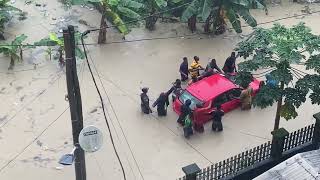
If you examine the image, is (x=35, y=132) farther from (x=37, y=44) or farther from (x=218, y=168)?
(x=218, y=168)

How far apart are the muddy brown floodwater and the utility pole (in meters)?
2.58

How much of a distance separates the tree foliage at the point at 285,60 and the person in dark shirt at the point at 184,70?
3.88 meters

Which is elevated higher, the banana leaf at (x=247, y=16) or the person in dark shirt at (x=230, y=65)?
the banana leaf at (x=247, y=16)

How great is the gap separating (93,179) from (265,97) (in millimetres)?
4556

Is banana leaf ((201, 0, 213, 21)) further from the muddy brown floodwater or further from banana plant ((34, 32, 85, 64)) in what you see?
banana plant ((34, 32, 85, 64))

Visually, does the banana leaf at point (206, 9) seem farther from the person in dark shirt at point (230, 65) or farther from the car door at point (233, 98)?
the car door at point (233, 98)

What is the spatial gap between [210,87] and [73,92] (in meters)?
5.90

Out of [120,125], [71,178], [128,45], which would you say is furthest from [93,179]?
[128,45]

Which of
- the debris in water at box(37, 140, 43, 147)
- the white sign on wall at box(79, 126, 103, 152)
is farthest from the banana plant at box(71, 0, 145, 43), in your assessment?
the white sign on wall at box(79, 126, 103, 152)

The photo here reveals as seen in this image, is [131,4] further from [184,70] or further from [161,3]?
[184,70]

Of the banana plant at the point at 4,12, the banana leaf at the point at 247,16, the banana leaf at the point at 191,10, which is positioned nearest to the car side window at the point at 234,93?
the banana leaf at the point at 247,16

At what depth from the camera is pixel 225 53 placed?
61.7ft

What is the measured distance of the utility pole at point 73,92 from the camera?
9.56 meters

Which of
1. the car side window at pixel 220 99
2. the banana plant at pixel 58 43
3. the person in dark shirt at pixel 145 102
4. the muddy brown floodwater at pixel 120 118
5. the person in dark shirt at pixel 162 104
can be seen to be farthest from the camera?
the banana plant at pixel 58 43
